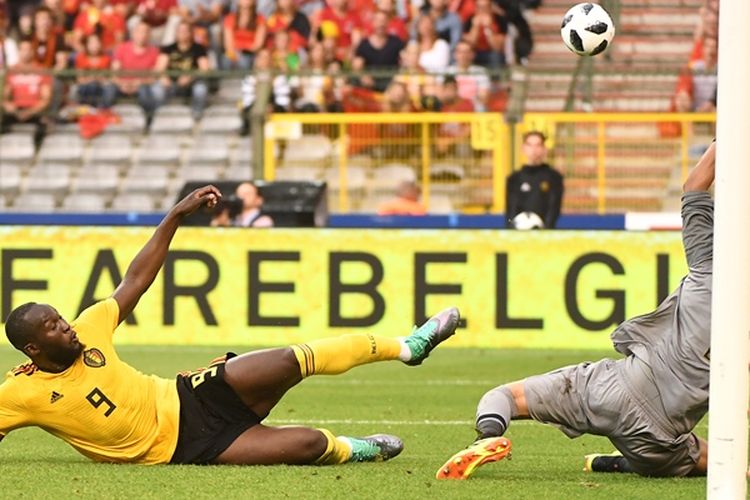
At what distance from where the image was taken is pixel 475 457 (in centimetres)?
762

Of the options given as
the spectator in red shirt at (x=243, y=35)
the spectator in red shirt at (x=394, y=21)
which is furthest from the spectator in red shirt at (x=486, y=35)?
the spectator in red shirt at (x=243, y=35)

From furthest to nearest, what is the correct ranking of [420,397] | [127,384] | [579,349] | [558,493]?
1. [579,349]
2. [420,397]
3. [127,384]
4. [558,493]

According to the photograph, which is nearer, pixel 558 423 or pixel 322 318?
pixel 558 423

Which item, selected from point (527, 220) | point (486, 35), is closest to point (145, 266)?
point (527, 220)

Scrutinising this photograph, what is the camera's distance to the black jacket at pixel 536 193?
55.5 feet

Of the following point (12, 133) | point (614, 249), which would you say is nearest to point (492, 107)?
point (614, 249)

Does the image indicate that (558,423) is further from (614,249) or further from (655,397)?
(614,249)

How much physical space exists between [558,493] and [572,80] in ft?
39.8

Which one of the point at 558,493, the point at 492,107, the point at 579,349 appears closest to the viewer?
the point at 558,493

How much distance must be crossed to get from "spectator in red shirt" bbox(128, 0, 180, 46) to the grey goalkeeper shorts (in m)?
14.4

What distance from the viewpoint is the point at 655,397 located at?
25.4ft

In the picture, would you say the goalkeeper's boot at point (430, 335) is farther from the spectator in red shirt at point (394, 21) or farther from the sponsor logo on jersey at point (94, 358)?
the spectator in red shirt at point (394, 21)

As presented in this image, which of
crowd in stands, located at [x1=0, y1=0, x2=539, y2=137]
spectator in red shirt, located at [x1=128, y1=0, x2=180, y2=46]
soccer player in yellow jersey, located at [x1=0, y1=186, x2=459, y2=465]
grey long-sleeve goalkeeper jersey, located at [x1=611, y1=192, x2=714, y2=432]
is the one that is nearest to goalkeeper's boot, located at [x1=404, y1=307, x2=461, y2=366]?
soccer player in yellow jersey, located at [x1=0, y1=186, x2=459, y2=465]

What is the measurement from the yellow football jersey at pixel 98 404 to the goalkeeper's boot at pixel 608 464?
2.11 meters
